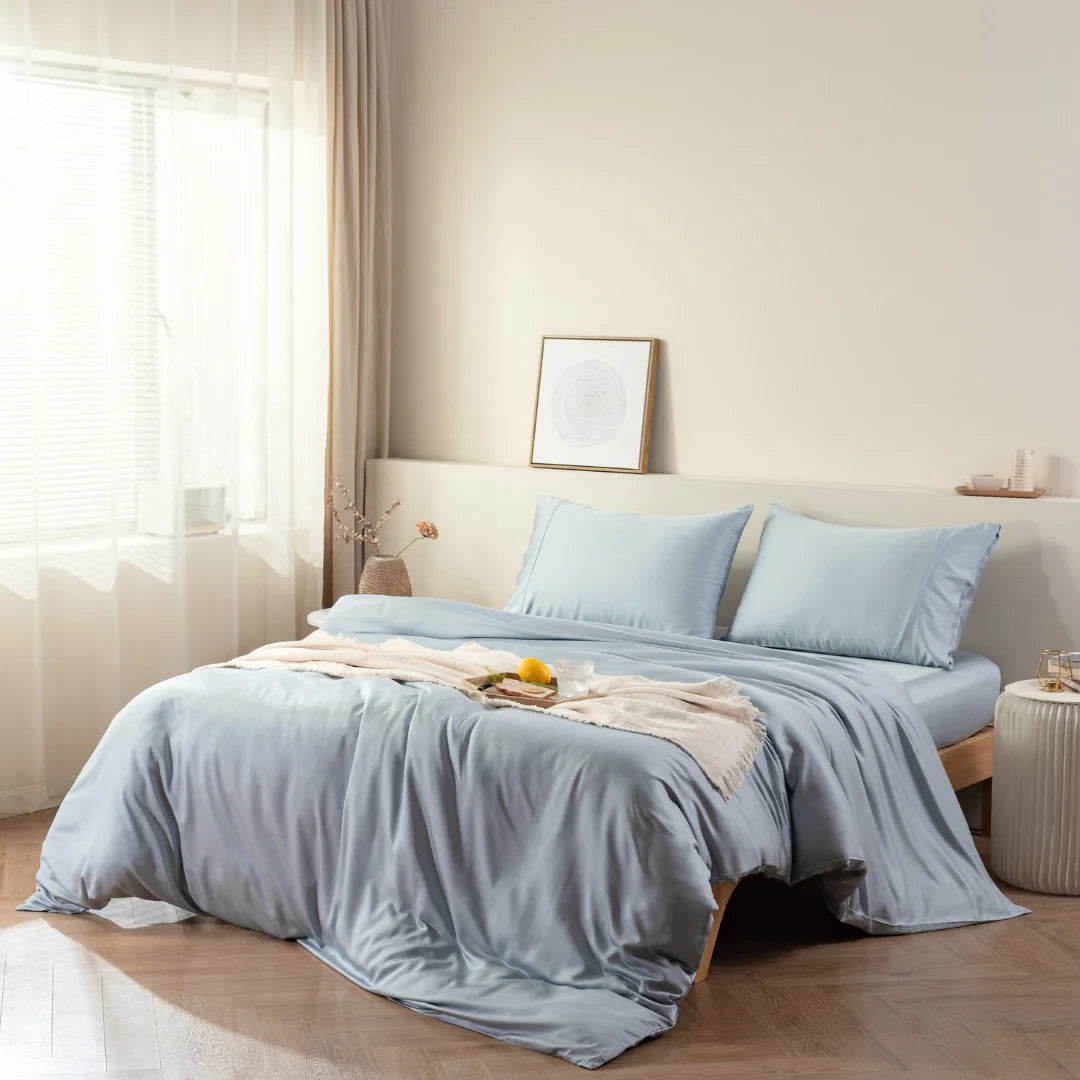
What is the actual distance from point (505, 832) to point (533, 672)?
1.79 ft

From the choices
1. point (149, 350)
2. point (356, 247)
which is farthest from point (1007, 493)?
point (149, 350)

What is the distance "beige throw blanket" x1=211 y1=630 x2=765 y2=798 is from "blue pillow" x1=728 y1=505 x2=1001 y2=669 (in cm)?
79

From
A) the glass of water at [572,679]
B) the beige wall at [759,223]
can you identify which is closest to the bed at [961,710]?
the beige wall at [759,223]

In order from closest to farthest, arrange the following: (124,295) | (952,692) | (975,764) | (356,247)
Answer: (952,692), (975,764), (124,295), (356,247)

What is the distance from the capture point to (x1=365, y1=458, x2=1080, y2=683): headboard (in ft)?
13.5

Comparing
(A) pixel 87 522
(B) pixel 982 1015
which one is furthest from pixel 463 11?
(B) pixel 982 1015

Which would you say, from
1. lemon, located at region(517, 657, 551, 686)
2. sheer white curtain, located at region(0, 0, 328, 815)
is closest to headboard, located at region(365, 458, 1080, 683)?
sheer white curtain, located at region(0, 0, 328, 815)

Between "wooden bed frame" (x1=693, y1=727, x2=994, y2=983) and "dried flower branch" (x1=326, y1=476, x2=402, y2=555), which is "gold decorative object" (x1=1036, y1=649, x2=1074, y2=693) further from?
"dried flower branch" (x1=326, y1=476, x2=402, y2=555)

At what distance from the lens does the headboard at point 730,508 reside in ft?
13.5

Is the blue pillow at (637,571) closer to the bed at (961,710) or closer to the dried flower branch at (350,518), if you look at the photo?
the bed at (961,710)

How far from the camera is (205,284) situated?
4.89 meters

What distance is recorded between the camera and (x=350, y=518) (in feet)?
18.1

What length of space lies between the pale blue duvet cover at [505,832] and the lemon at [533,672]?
24 cm

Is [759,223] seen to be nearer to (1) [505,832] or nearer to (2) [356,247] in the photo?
(2) [356,247]
